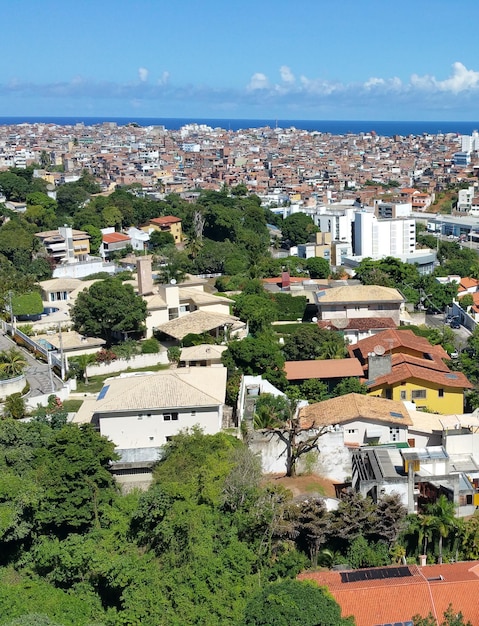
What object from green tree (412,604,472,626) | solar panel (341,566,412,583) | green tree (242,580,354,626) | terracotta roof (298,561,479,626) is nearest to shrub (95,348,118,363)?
solar panel (341,566,412,583)

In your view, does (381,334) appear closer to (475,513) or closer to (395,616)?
(475,513)

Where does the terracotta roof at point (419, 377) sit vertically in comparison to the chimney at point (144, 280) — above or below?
below

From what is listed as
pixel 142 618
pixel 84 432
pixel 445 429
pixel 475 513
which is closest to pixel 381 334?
pixel 445 429

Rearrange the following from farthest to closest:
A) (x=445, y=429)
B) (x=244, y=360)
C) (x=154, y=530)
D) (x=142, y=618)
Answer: (x=244, y=360) → (x=445, y=429) → (x=154, y=530) → (x=142, y=618)

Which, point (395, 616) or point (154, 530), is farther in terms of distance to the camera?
point (154, 530)

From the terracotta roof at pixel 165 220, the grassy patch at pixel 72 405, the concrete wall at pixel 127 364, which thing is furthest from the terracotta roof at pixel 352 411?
the terracotta roof at pixel 165 220

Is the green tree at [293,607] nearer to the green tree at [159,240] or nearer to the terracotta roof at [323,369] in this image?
the terracotta roof at [323,369]

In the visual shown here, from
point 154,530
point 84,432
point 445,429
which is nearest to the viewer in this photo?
point 154,530

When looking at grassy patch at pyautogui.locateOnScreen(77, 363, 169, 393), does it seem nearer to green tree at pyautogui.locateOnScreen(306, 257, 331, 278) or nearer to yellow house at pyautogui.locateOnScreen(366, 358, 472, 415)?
yellow house at pyautogui.locateOnScreen(366, 358, 472, 415)

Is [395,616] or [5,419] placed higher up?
[5,419]
